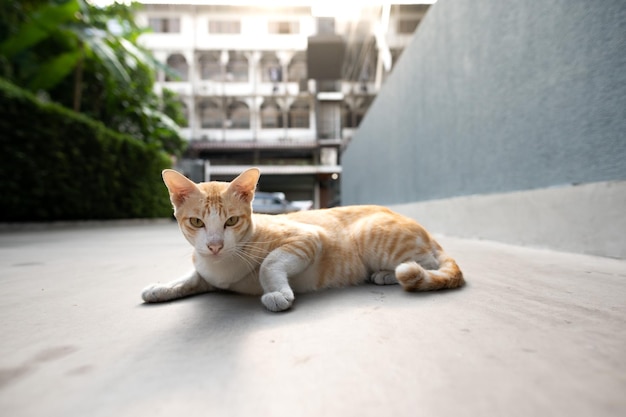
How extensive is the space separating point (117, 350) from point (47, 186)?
6581 millimetres

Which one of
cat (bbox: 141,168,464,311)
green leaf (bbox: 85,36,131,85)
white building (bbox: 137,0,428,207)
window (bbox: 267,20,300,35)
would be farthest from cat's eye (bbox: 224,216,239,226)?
window (bbox: 267,20,300,35)

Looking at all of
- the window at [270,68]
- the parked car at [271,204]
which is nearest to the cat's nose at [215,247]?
the parked car at [271,204]

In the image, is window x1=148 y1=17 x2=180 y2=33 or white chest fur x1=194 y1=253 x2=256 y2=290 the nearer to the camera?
white chest fur x1=194 y1=253 x2=256 y2=290

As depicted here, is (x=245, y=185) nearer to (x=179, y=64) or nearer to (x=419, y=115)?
(x=419, y=115)

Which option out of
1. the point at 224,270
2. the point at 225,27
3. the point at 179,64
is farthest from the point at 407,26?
the point at 179,64

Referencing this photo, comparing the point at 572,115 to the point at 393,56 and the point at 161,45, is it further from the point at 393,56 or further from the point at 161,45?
the point at 161,45

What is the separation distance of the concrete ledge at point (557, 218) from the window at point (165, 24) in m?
23.4

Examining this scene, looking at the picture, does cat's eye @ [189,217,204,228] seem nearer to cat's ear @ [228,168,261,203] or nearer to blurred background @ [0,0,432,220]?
cat's ear @ [228,168,261,203]

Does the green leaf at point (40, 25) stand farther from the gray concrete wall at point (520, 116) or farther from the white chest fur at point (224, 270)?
the white chest fur at point (224, 270)

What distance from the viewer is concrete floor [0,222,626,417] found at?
620mm

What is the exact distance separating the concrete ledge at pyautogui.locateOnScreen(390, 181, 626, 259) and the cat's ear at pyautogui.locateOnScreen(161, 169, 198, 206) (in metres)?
2.35

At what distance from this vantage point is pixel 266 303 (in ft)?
3.92

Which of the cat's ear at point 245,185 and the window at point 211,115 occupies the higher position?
the window at point 211,115

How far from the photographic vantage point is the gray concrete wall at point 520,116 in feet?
6.39
